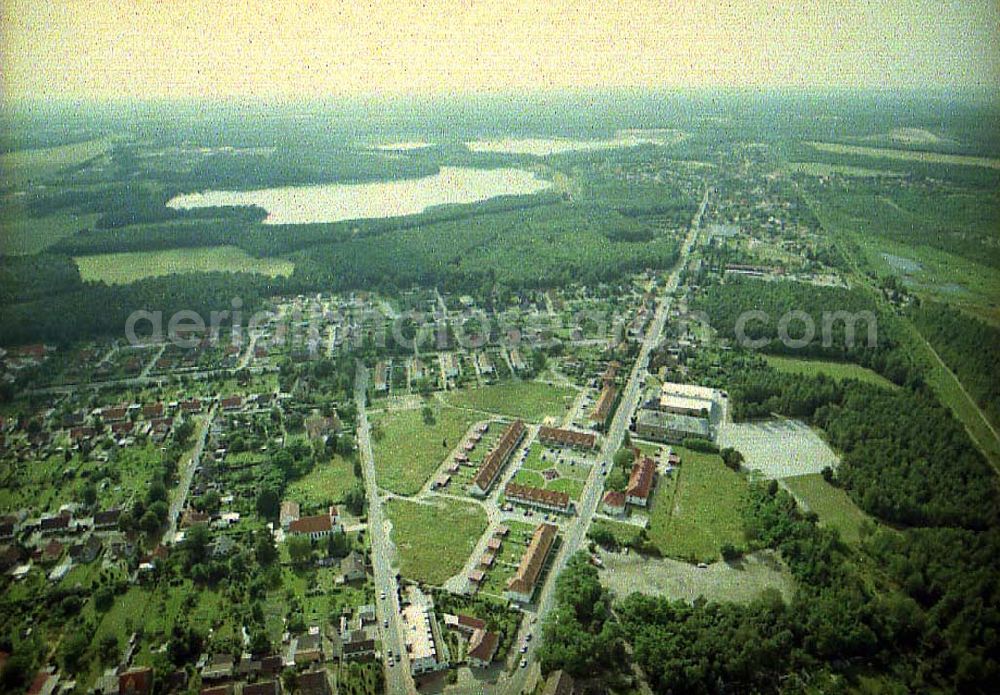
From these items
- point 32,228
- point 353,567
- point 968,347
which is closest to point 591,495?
point 353,567

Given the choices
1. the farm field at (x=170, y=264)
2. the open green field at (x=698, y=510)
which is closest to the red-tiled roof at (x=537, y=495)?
the open green field at (x=698, y=510)

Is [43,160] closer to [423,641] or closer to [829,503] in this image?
[423,641]

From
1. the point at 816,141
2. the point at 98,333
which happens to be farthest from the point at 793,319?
the point at 816,141

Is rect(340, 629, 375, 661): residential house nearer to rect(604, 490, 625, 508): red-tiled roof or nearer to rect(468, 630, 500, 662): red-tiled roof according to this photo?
rect(468, 630, 500, 662): red-tiled roof

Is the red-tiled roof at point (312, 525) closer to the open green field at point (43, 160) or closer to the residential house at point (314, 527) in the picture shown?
the residential house at point (314, 527)

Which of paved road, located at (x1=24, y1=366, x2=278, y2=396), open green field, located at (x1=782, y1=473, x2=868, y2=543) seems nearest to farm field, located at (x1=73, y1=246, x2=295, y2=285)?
paved road, located at (x1=24, y1=366, x2=278, y2=396)

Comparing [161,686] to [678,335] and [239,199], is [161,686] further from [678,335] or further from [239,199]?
[239,199]
